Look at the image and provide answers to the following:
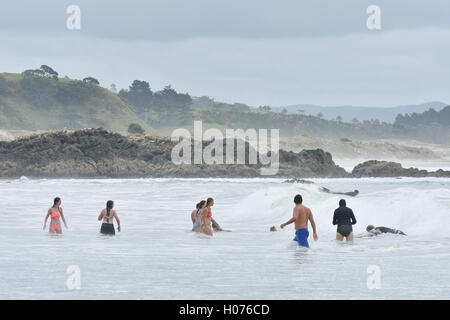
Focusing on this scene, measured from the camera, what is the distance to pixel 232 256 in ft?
53.6

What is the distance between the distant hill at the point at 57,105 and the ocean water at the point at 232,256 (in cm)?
11795

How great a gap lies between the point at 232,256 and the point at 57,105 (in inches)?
5540

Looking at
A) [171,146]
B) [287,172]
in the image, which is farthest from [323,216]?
[171,146]

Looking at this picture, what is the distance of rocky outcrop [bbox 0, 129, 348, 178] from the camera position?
58.9m

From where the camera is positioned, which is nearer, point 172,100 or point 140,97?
point 172,100

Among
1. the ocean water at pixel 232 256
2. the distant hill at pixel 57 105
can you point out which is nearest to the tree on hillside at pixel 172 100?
the distant hill at pixel 57 105

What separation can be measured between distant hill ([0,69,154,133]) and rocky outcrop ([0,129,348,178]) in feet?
260
